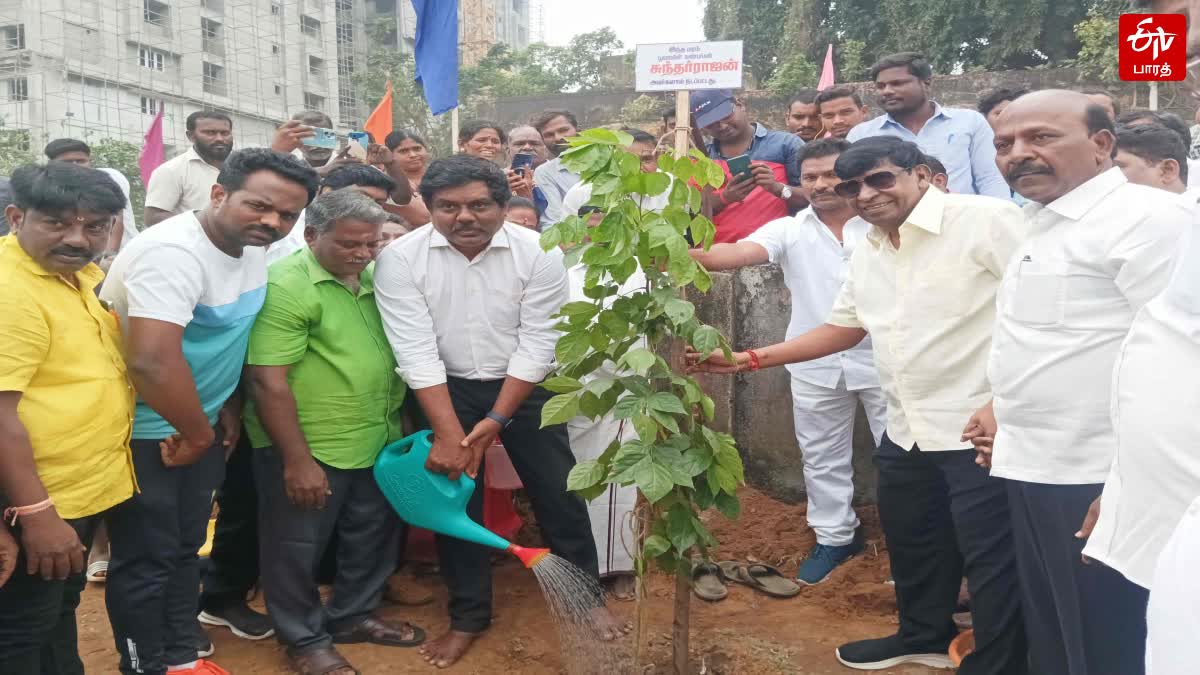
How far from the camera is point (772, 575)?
423 centimetres

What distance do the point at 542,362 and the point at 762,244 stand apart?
132 cm

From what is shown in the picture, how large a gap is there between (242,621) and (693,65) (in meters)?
3.13

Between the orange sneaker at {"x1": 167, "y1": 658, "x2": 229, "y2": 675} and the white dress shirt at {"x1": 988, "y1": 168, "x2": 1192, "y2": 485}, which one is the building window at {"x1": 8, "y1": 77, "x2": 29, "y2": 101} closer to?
the orange sneaker at {"x1": 167, "y1": 658, "x2": 229, "y2": 675}

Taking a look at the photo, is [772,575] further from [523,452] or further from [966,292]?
[966,292]

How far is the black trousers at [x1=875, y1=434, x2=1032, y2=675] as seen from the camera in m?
2.91

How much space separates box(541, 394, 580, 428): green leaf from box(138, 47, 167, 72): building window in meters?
28.9

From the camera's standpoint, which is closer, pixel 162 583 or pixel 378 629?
pixel 162 583

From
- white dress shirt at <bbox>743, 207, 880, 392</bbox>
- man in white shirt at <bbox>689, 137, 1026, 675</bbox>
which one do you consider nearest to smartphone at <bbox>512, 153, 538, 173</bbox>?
white dress shirt at <bbox>743, 207, 880, 392</bbox>

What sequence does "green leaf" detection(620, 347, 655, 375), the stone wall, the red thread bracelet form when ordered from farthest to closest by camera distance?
the stone wall < the red thread bracelet < "green leaf" detection(620, 347, 655, 375)

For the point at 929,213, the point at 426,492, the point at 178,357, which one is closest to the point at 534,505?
the point at 426,492

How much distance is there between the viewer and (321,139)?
16.8 feet

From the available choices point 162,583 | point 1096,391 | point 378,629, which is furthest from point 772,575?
point 162,583

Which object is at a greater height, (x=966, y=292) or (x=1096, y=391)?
(x=966, y=292)

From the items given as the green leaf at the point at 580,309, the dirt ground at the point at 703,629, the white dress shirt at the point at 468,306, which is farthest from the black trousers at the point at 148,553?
the green leaf at the point at 580,309
